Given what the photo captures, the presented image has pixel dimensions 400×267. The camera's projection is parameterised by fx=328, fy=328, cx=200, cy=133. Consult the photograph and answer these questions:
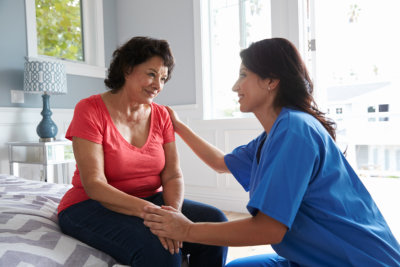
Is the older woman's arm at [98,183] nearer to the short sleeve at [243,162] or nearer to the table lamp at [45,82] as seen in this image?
the short sleeve at [243,162]

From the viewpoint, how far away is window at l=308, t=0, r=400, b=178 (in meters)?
6.39

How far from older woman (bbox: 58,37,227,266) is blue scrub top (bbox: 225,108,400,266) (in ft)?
1.10

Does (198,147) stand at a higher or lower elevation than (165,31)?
lower

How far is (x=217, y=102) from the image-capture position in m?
3.38

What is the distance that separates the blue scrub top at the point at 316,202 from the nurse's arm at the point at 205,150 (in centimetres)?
59

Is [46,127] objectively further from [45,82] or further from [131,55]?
[131,55]

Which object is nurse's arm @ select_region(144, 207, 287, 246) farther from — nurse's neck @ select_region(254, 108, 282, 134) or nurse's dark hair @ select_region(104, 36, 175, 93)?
nurse's dark hair @ select_region(104, 36, 175, 93)

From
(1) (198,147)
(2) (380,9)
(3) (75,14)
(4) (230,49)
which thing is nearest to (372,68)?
(2) (380,9)

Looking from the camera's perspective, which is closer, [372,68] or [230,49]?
[230,49]

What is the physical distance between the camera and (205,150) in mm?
1453

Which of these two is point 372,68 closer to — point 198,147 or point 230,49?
point 230,49

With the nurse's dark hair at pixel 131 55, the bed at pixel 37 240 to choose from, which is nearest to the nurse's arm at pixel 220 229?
the bed at pixel 37 240

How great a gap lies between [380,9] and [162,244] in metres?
7.53

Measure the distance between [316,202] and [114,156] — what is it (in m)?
0.73
